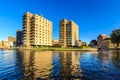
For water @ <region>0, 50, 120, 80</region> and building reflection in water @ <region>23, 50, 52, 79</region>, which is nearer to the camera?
water @ <region>0, 50, 120, 80</region>

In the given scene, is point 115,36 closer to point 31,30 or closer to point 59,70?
point 31,30

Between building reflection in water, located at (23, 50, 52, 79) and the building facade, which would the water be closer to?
building reflection in water, located at (23, 50, 52, 79)

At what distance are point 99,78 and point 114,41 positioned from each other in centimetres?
15070

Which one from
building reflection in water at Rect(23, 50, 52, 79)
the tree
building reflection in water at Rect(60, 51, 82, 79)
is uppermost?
the tree

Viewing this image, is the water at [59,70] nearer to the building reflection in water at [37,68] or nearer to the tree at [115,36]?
the building reflection in water at [37,68]

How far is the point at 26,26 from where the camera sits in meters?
180

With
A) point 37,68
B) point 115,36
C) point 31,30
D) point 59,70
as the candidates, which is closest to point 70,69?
point 59,70

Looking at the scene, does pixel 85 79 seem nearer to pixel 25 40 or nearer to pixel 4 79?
pixel 4 79

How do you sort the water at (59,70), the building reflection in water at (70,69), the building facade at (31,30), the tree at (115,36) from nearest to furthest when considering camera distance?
1. the water at (59,70)
2. the building reflection in water at (70,69)
3. the tree at (115,36)
4. the building facade at (31,30)

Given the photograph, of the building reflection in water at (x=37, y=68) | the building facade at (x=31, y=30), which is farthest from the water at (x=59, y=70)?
the building facade at (x=31, y=30)

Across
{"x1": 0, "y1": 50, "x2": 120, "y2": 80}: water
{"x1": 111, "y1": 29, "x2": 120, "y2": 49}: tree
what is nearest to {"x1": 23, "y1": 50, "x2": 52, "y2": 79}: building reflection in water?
{"x1": 0, "y1": 50, "x2": 120, "y2": 80}: water

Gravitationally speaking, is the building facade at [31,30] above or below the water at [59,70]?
above

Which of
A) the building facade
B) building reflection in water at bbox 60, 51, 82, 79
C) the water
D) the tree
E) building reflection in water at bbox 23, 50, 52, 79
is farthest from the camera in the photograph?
the building facade

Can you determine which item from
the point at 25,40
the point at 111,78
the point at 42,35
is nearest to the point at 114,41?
the point at 42,35
